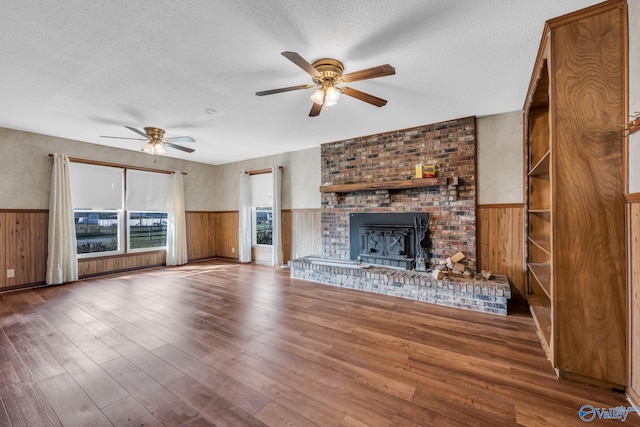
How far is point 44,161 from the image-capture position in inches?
181

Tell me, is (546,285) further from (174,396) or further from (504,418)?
(174,396)

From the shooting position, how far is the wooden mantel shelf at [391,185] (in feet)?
12.6

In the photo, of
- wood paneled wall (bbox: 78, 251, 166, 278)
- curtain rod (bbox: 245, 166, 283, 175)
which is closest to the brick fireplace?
curtain rod (bbox: 245, 166, 283, 175)

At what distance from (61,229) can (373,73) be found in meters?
5.44

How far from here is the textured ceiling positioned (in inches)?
71.8

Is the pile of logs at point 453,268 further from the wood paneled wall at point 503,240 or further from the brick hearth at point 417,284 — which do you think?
the wood paneled wall at point 503,240

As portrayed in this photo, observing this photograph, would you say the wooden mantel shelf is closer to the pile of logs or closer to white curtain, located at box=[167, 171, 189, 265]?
the pile of logs

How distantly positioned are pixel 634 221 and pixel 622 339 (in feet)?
2.52

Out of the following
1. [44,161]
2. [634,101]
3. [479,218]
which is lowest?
[479,218]

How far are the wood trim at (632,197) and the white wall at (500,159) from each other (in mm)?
2037

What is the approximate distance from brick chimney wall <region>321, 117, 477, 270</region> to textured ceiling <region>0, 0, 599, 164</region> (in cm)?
41

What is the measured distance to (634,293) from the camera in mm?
1666

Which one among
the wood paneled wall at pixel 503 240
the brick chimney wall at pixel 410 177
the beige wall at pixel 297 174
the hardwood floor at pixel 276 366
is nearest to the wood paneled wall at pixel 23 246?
the hardwood floor at pixel 276 366

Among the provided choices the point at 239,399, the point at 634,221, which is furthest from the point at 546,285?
the point at 239,399
